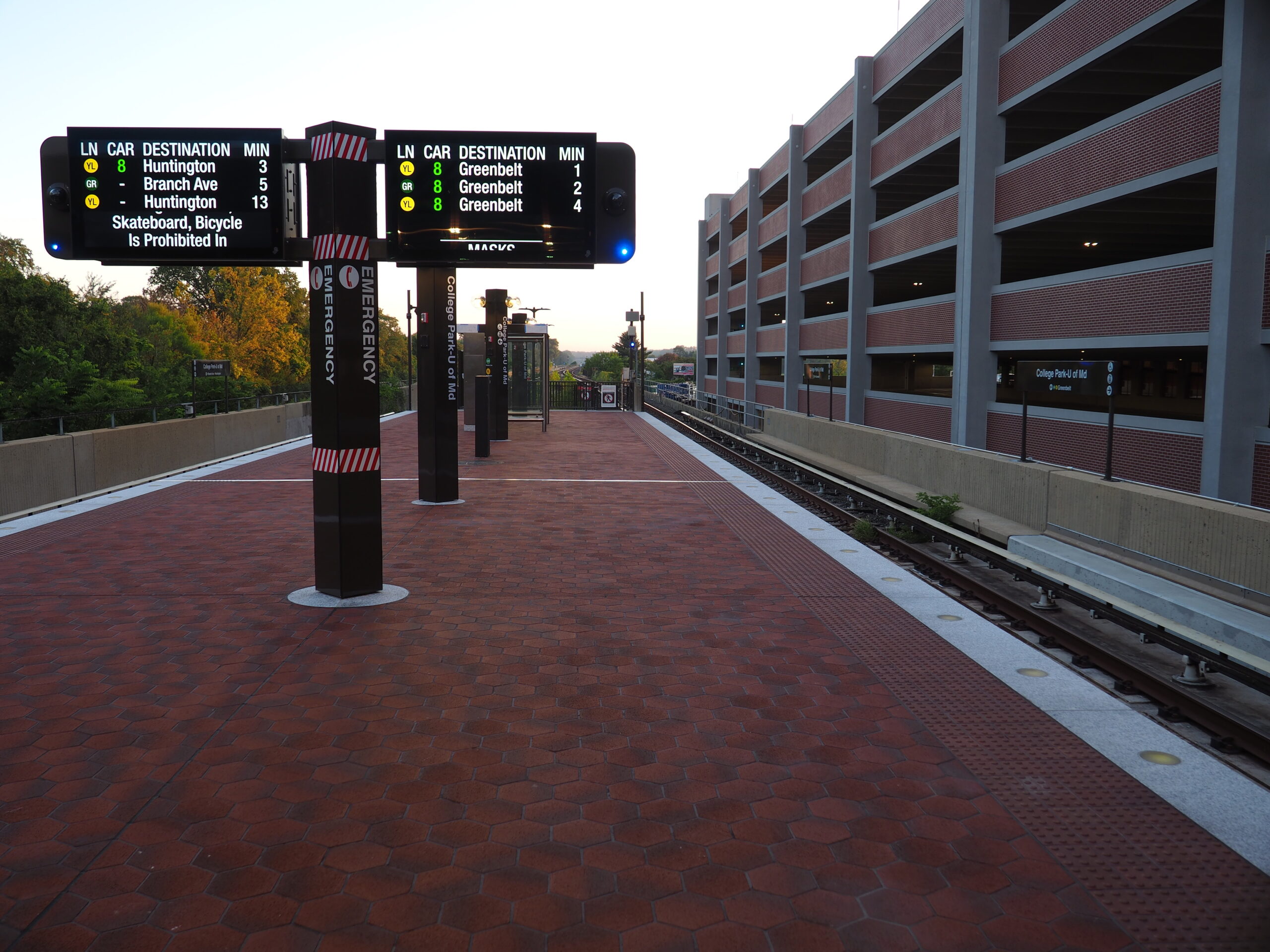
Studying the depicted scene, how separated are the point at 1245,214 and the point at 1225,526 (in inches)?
254

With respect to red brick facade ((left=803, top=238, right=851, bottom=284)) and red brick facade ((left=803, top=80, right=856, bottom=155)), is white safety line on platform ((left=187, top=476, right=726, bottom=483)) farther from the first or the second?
red brick facade ((left=803, top=80, right=856, bottom=155))

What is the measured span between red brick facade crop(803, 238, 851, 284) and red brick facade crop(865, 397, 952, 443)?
17.1 ft

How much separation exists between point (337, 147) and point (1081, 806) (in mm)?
7790

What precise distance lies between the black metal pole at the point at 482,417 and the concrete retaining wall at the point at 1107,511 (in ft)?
30.3

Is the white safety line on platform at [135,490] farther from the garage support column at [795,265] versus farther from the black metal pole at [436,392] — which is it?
the garage support column at [795,265]

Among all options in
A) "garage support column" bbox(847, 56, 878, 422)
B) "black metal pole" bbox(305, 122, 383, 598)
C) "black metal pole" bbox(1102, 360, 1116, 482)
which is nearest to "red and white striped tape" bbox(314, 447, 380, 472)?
"black metal pole" bbox(305, 122, 383, 598)

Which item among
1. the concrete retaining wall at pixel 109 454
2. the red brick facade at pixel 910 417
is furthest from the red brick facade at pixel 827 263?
the concrete retaining wall at pixel 109 454

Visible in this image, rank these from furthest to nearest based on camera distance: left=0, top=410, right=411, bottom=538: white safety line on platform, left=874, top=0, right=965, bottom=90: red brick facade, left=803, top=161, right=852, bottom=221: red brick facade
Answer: left=803, top=161, right=852, bottom=221: red brick facade
left=874, top=0, right=965, bottom=90: red brick facade
left=0, top=410, right=411, bottom=538: white safety line on platform

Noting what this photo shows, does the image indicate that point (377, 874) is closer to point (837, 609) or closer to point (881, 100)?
point (837, 609)

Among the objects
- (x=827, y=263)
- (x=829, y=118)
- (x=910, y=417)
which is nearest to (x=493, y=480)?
(x=910, y=417)

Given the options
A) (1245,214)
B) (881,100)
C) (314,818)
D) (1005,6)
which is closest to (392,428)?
(881,100)

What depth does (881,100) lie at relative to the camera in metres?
29.9

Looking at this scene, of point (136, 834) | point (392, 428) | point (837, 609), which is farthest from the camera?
point (392, 428)

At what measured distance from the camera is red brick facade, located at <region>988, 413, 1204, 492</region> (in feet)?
48.5
